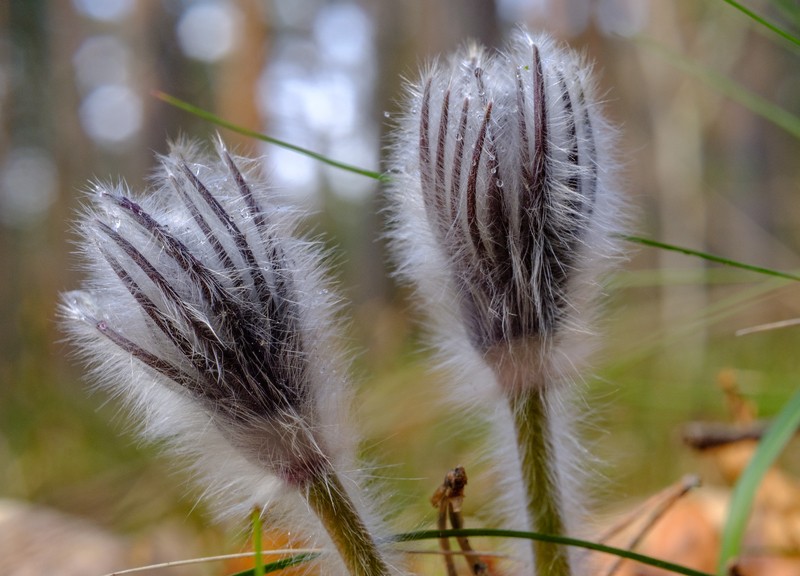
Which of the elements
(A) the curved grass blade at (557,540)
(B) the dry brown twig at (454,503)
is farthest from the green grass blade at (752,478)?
(B) the dry brown twig at (454,503)

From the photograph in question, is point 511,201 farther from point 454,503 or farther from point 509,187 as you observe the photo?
point 454,503

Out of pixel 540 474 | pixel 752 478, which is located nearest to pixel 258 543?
pixel 540 474

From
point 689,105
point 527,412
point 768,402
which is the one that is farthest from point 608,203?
point 689,105

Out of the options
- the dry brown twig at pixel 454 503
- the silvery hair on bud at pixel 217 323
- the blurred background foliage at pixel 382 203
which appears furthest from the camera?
the blurred background foliage at pixel 382 203

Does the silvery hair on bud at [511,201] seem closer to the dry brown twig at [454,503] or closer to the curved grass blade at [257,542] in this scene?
the dry brown twig at [454,503]

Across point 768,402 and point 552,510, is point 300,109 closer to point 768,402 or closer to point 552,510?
point 768,402
